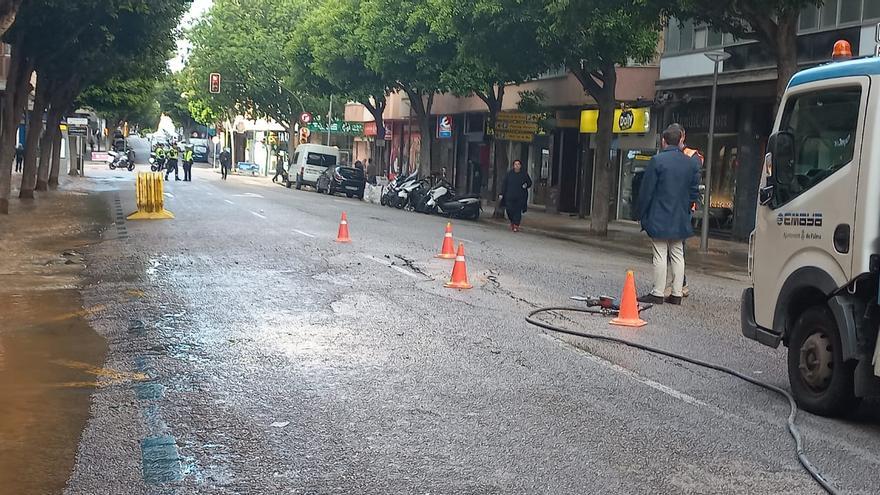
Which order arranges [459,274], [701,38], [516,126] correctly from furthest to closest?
1. [516,126]
2. [701,38]
3. [459,274]

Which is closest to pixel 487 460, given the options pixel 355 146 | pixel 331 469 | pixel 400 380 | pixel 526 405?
pixel 331 469

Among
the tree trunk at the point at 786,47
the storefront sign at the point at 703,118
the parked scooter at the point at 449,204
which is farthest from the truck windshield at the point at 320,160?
the tree trunk at the point at 786,47

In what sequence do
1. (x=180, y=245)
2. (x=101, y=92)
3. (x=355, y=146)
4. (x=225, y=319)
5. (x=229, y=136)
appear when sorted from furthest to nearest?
(x=229, y=136) < (x=355, y=146) < (x=101, y=92) < (x=180, y=245) < (x=225, y=319)

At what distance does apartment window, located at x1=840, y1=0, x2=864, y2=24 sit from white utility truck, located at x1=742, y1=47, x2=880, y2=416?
14684 mm

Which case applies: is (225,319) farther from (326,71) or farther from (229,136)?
(229,136)

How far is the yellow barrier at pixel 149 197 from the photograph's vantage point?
931 inches

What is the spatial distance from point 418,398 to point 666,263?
5.63 m

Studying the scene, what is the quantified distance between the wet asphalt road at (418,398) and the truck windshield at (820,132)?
1616 millimetres

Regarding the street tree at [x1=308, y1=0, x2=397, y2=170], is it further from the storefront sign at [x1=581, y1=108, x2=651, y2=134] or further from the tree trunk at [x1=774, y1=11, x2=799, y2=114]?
the tree trunk at [x1=774, y1=11, x2=799, y2=114]

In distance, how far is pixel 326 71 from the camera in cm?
4069

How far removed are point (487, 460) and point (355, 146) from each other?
6297 centimetres

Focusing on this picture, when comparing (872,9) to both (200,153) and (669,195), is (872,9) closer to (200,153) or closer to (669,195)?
(669,195)

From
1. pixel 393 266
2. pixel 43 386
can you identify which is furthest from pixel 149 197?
pixel 43 386

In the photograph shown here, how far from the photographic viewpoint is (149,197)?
77.9 feet
